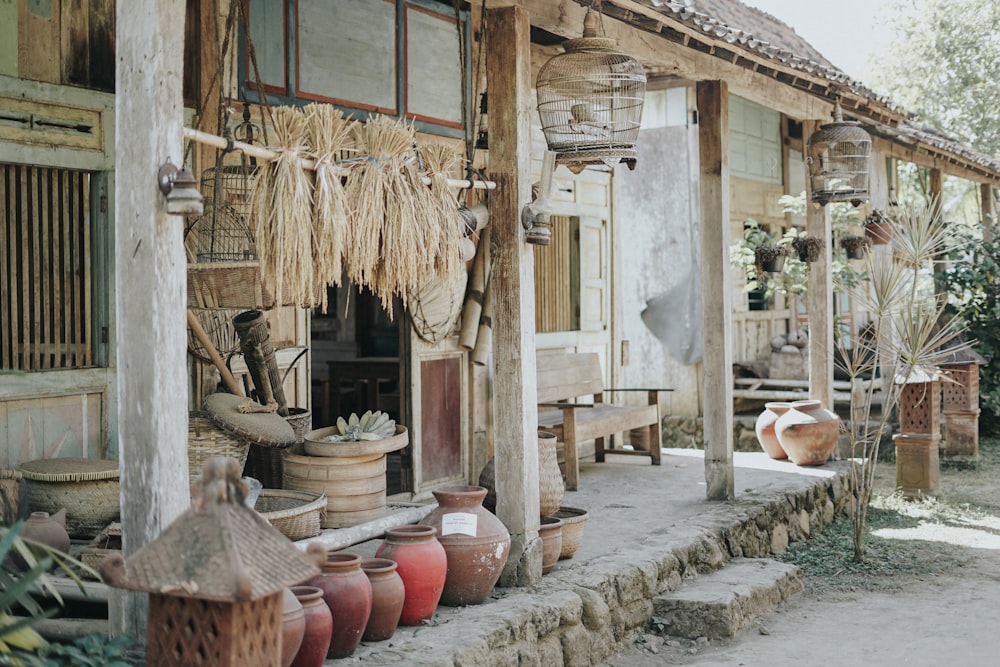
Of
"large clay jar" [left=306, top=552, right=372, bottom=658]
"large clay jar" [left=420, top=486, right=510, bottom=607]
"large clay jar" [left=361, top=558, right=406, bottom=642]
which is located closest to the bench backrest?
"large clay jar" [left=420, top=486, right=510, bottom=607]

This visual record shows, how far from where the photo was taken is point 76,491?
17.0 feet

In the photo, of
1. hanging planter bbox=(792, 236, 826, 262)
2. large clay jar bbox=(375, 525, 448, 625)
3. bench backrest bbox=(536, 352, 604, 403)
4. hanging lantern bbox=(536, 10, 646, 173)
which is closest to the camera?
large clay jar bbox=(375, 525, 448, 625)

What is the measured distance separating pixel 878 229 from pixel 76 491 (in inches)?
374

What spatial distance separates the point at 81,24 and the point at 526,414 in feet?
10.8

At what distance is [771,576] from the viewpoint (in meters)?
7.26

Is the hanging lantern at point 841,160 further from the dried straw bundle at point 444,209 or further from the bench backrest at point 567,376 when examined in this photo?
the dried straw bundle at point 444,209

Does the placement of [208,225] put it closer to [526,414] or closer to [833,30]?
[526,414]

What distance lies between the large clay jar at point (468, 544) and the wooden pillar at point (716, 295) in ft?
10.4

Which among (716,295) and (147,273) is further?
(716,295)

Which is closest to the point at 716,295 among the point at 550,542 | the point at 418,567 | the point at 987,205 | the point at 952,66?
the point at 550,542

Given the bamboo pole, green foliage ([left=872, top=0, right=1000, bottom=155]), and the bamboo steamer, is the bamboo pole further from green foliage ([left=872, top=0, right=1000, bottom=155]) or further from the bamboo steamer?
green foliage ([left=872, top=0, right=1000, bottom=155])

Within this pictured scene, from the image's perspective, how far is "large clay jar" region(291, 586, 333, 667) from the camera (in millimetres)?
4449

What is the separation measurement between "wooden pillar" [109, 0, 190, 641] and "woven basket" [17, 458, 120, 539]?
1.44 m

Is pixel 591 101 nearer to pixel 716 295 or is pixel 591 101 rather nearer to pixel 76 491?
pixel 716 295
